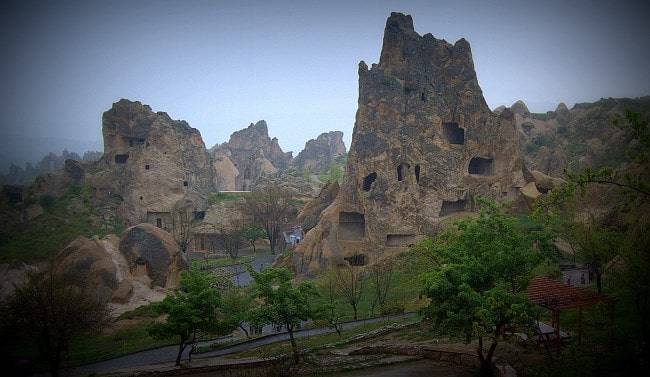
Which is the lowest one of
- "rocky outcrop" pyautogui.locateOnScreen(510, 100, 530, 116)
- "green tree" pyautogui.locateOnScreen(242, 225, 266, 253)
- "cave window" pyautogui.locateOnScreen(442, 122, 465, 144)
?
"green tree" pyautogui.locateOnScreen(242, 225, 266, 253)

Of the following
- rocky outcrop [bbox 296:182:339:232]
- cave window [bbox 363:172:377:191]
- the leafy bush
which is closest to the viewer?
cave window [bbox 363:172:377:191]

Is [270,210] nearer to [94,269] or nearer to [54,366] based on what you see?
[94,269]

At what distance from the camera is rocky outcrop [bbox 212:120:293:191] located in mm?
106812

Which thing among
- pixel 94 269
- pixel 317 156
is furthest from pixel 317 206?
pixel 317 156

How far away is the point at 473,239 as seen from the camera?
14625mm

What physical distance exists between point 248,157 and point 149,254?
280 ft

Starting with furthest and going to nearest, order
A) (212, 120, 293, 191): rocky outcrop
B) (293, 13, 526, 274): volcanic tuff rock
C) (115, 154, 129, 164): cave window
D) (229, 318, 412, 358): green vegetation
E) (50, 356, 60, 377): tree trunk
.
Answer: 1. (212, 120, 293, 191): rocky outcrop
2. (115, 154, 129, 164): cave window
3. (293, 13, 526, 274): volcanic tuff rock
4. (229, 318, 412, 358): green vegetation
5. (50, 356, 60, 377): tree trunk

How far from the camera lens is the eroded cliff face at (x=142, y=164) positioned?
215ft

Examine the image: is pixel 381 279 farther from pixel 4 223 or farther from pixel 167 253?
pixel 4 223

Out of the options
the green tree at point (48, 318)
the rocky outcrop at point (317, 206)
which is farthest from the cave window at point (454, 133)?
the green tree at point (48, 318)

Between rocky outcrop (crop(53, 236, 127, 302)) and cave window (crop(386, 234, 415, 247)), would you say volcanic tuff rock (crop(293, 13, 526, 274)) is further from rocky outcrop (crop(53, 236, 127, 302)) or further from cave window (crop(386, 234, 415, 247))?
rocky outcrop (crop(53, 236, 127, 302))

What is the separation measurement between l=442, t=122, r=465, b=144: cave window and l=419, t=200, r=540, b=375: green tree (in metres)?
33.0

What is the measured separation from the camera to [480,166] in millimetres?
47219

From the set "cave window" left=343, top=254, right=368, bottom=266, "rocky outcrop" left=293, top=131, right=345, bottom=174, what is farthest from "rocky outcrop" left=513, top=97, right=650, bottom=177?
"rocky outcrop" left=293, top=131, right=345, bottom=174
